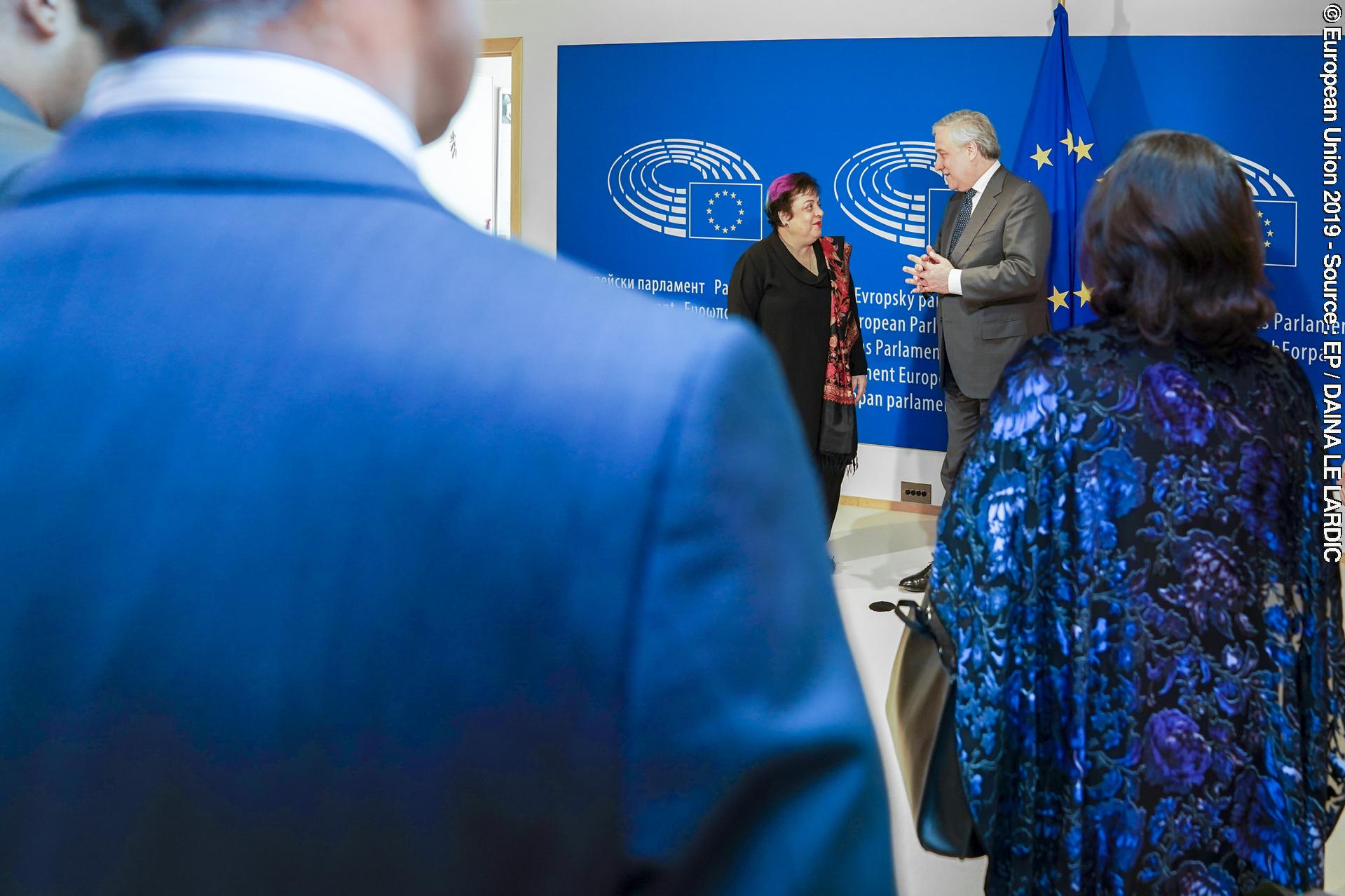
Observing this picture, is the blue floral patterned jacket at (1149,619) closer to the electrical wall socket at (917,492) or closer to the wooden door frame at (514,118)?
the electrical wall socket at (917,492)

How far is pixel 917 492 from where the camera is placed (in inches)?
256

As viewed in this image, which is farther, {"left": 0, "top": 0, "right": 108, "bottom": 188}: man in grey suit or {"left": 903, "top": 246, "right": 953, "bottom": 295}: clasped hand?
{"left": 903, "top": 246, "right": 953, "bottom": 295}: clasped hand

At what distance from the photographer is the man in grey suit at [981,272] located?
4938mm

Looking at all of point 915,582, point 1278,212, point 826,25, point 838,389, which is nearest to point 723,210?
point 826,25

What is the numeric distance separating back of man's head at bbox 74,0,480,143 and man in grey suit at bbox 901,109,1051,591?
455 centimetres

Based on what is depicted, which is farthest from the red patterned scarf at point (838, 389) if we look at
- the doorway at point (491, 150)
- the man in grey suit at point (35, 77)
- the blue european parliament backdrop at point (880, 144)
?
the man in grey suit at point (35, 77)

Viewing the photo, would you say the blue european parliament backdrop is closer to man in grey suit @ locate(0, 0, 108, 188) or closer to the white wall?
the white wall

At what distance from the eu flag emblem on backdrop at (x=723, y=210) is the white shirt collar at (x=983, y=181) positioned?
1.77 metres

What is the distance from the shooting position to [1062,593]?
70.7 inches

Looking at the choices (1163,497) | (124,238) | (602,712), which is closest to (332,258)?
(124,238)

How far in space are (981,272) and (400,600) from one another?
4774 mm

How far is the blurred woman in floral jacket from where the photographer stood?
1.74 metres

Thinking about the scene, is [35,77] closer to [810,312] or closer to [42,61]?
[42,61]

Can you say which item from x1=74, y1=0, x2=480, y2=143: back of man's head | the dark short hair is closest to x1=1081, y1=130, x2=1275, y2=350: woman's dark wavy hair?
x1=74, y1=0, x2=480, y2=143: back of man's head
